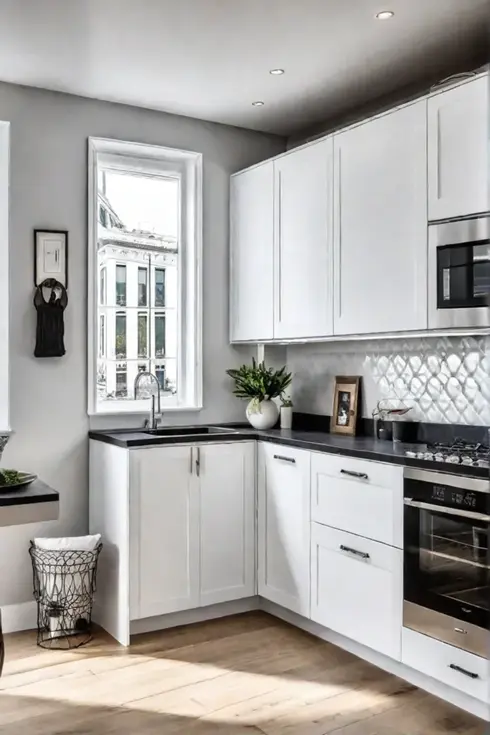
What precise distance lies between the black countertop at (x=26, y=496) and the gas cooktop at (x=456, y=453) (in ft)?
4.58

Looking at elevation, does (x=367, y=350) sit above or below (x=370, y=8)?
below

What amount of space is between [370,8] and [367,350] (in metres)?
1.71

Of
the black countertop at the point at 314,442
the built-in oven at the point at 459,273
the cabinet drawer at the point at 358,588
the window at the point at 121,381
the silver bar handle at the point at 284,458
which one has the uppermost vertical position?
the built-in oven at the point at 459,273

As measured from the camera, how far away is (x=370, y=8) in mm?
2861

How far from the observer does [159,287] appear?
14.0ft

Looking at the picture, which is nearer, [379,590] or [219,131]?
[379,590]

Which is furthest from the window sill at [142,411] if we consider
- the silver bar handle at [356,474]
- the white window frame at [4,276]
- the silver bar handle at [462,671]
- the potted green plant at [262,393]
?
the silver bar handle at [462,671]

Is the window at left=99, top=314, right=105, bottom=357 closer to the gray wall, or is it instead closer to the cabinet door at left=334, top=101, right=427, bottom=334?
the gray wall

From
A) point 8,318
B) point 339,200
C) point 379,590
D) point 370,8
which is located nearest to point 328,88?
point 339,200

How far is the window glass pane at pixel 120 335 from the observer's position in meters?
4.14

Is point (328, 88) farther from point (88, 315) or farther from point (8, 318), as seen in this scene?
point (8, 318)

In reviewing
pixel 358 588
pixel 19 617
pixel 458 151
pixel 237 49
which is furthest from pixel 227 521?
pixel 237 49

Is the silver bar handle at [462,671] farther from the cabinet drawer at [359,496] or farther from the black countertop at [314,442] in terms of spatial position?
the black countertop at [314,442]

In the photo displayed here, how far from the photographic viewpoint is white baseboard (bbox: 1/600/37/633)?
367 cm
